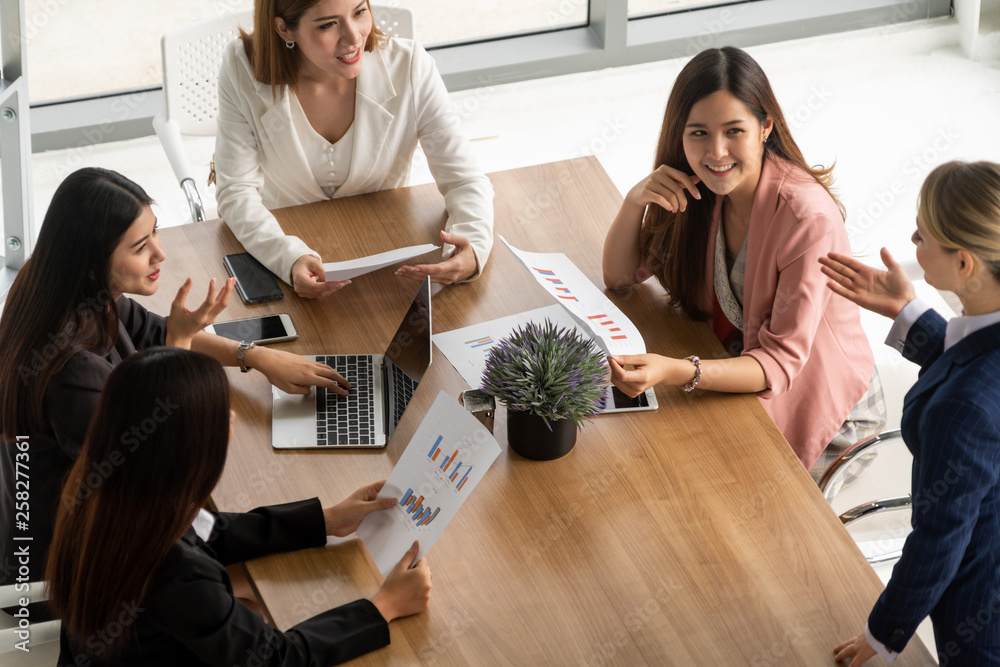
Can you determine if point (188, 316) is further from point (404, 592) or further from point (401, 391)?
point (404, 592)

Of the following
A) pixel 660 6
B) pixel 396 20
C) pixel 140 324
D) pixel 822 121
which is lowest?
pixel 822 121

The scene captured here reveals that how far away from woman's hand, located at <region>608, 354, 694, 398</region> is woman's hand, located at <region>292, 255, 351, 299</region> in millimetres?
674

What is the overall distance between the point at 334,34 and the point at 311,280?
23.0 inches

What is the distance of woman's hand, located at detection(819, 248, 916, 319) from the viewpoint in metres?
1.83

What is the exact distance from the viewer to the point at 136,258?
189cm

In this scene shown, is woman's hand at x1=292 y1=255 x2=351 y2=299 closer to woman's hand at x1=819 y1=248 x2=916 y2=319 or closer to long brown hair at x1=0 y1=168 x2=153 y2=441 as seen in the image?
long brown hair at x1=0 y1=168 x2=153 y2=441

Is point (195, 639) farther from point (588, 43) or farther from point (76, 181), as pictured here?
point (588, 43)

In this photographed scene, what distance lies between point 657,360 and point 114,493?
99cm

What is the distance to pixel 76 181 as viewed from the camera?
182cm

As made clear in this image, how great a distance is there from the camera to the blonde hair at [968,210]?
1500 mm

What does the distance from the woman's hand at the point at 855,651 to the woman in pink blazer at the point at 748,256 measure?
0.58m

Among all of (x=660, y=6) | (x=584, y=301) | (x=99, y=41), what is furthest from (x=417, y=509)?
(x=660, y=6)

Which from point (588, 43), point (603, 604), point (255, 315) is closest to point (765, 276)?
point (603, 604)

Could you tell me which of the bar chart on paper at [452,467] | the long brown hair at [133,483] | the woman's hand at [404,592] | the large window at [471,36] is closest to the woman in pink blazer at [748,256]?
the bar chart on paper at [452,467]
